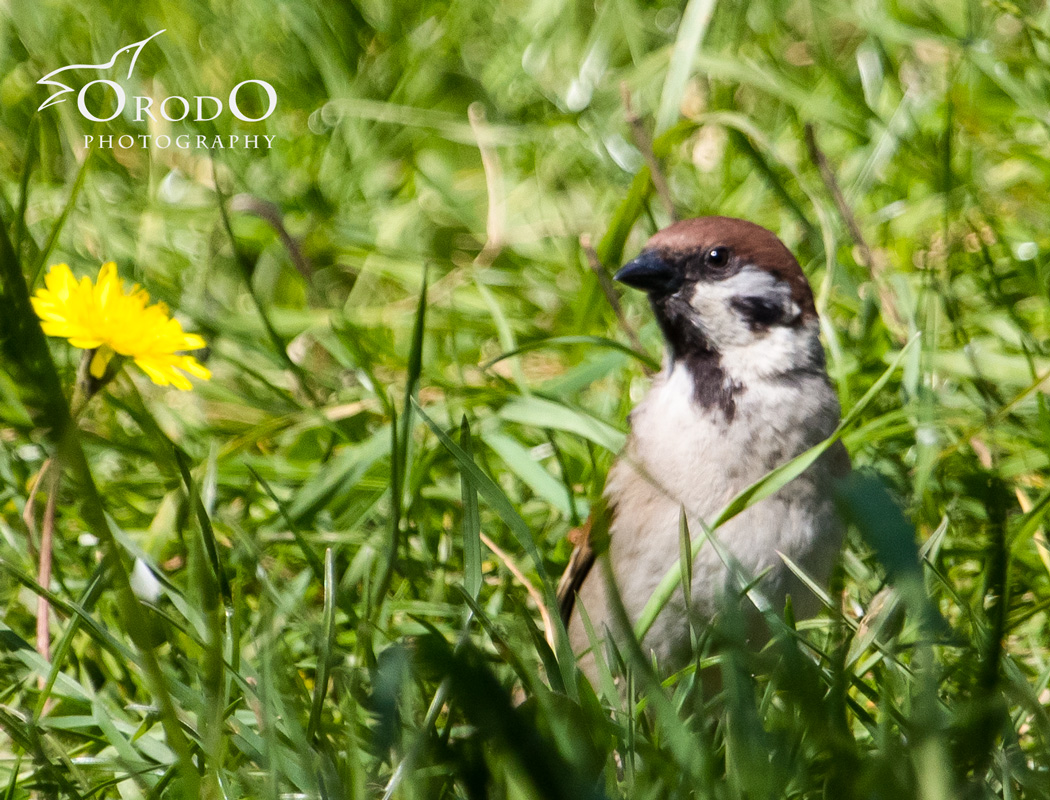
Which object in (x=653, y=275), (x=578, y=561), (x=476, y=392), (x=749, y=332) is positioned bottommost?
(x=578, y=561)

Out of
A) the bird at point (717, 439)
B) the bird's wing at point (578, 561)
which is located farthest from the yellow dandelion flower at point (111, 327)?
the bird's wing at point (578, 561)

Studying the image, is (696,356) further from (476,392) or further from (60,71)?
(60,71)

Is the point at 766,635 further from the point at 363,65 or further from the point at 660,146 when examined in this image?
the point at 363,65

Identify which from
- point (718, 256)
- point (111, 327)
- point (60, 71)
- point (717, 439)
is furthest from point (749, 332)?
point (60, 71)

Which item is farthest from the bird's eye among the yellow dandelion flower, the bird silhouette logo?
the bird silhouette logo

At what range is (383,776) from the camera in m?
1.42

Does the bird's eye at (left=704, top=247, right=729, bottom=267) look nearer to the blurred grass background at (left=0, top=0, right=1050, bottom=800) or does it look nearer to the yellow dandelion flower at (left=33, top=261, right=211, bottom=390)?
the blurred grass background at (left=0, top=0, right=1050, bottom=800)

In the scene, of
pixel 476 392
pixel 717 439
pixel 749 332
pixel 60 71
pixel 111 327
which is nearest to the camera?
pixel 111 327

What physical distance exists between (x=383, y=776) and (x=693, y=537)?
0.75 m

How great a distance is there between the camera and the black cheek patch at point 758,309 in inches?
85.5

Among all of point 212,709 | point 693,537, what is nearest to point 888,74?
point 693,537

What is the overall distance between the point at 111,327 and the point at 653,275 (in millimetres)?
1087

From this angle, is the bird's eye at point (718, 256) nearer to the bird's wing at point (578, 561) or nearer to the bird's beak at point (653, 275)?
the bird's beak at point (653, 275)

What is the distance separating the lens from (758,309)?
2.17 meters
